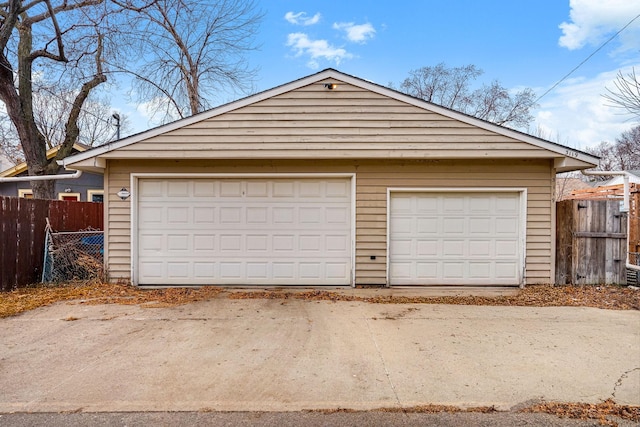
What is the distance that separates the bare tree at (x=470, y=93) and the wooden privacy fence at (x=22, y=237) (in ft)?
72.6

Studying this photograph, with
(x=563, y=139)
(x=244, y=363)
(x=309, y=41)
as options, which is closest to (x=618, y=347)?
(x=244, y=363)

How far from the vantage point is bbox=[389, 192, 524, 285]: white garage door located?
290 inches

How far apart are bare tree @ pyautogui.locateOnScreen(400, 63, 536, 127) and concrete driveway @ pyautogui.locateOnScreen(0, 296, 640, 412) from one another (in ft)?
69.2

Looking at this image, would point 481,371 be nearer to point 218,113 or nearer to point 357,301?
point 357,301

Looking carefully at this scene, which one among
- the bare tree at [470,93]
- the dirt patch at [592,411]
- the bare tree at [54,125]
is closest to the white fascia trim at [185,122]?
the dirt patch at [592,411]

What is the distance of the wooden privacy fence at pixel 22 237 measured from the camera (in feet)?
23.2

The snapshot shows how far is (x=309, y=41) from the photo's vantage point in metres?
15.2

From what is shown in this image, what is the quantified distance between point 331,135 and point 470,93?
2106cm

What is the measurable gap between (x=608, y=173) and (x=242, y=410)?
26.5 ft

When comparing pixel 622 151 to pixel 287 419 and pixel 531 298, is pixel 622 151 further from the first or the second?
pixel 287 419

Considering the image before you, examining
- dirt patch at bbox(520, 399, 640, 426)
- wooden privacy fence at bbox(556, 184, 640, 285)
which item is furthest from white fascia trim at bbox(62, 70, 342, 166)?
dirt patch at bbox(520, 399, 640, 426)

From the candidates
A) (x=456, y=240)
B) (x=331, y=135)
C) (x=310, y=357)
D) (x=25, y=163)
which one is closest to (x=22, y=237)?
(x=331, y=135)

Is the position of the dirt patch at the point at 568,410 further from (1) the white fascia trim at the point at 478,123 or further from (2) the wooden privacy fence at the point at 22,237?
(2) the wooden privacy fence at the point at 22,237

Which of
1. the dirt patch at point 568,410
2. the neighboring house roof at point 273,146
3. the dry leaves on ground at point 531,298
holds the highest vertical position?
the neighboring house roof at point 273,146
